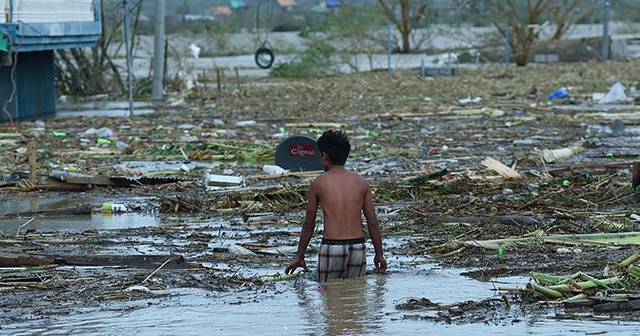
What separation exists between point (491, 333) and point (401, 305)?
855 mm

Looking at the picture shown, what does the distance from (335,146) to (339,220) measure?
1.58ft

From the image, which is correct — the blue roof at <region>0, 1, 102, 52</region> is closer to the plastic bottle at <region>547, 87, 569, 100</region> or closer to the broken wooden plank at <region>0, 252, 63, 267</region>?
the plastic bottle at <region>547, 87, 569, 100</region>

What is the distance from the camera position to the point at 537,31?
5056 centimetres

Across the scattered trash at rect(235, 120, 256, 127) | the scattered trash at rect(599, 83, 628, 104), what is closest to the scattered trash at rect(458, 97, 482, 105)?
the scattered trash at rect(599, 83, 628, 104)

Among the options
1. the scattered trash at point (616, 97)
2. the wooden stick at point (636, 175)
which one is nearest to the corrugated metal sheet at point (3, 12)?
the scattered trash at point (616, 97)

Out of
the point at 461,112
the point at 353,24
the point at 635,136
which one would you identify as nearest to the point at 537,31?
the point at 353,24

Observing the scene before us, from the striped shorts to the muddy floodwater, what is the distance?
0.09m

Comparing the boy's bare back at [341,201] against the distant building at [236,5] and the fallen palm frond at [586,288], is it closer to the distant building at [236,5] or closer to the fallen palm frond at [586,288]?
the fallen palm frond at [586,288]

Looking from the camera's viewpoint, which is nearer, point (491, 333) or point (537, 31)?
point (491, 333)

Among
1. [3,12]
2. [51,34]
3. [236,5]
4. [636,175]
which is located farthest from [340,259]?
[236,5]

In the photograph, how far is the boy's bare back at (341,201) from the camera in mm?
7844

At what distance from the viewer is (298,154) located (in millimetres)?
14156

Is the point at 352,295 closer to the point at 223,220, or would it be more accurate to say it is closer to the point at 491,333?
the point at 491,333

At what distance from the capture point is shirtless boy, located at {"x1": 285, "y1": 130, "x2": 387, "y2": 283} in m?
7.84
